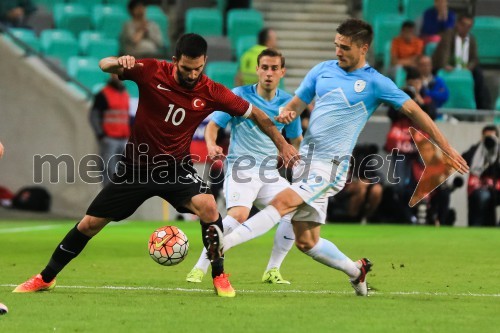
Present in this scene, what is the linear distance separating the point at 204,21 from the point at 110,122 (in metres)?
3.67

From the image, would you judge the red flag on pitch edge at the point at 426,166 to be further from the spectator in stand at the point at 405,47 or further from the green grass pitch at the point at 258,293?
the green grass pitch at the point at 258,293

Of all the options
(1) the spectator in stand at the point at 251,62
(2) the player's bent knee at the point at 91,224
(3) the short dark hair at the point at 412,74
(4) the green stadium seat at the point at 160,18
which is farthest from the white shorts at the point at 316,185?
(4) the green stadium seat at the point at 160,18

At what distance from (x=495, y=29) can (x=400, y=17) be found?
1832mm

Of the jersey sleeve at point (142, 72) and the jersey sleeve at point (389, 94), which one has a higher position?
the jersey sleeve at point (142, 72)

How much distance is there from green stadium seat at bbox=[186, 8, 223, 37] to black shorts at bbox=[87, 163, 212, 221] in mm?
13039

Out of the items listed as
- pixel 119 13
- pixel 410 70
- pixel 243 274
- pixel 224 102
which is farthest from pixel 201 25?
pixel 224 102

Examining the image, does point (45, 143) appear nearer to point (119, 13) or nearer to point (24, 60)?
point (24, 60)

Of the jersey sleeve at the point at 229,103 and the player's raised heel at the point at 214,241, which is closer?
the player's raised heel at the point at 214,241

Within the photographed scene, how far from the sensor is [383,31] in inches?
851

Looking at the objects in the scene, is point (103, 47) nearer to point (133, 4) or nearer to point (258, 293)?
point (133, 4)

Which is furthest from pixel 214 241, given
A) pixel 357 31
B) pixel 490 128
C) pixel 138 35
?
pixel 138 35

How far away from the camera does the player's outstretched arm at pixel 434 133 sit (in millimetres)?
8648

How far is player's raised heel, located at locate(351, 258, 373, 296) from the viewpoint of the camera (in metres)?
9.08

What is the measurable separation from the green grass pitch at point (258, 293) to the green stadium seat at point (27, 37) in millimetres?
6441
